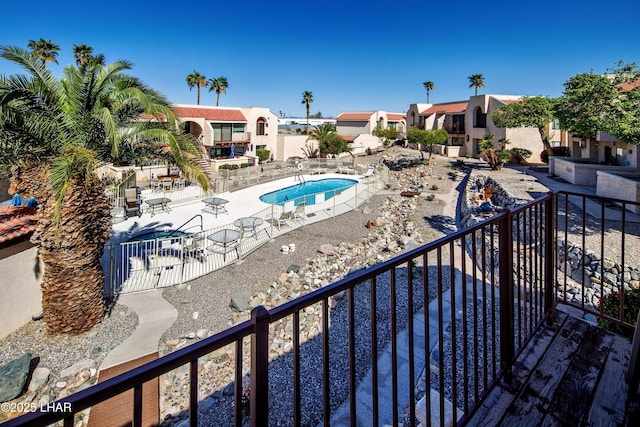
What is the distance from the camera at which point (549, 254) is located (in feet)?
12.3

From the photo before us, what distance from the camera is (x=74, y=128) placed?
28.5 ft

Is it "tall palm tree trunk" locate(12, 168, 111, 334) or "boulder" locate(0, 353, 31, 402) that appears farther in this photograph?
"tall palm tree trunk" locate(12, 168, 111, 334)

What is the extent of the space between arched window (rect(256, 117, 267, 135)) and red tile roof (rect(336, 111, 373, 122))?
70.4 ft

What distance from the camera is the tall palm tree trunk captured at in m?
8.10

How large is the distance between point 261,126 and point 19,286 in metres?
34.4

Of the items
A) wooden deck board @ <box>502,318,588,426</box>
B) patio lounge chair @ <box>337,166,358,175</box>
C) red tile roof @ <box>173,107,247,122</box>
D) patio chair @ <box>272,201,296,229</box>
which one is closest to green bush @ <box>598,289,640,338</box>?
wooden deck board @ <box>502,318,588,426</box>

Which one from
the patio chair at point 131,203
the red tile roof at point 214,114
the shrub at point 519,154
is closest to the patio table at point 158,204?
the patio chair at point 131,203

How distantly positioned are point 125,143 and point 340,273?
25.7ft

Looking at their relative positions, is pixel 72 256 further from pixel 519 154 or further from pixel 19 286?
pixel 519 154

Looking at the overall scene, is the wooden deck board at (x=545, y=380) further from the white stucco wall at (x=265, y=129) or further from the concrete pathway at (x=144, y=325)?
the white stucco wall at (x=265, y=129)

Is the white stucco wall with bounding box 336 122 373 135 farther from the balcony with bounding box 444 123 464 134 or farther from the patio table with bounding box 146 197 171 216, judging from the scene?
the patio table with bounding box 146 197 171 216

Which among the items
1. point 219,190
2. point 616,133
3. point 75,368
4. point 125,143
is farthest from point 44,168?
point 616,133

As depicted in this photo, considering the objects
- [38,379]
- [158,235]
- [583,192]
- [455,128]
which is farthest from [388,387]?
[455,128]

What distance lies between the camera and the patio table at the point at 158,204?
17719 millimetres
